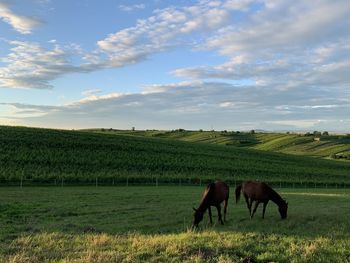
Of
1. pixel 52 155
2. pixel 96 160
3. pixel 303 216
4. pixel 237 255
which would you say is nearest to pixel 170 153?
pixel 96 160

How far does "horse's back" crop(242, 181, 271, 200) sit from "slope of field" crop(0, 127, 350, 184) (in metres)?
33.0

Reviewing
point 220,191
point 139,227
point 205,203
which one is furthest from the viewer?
point 220,191

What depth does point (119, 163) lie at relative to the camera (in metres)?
61.9

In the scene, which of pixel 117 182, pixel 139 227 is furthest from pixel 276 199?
pixel 117 182

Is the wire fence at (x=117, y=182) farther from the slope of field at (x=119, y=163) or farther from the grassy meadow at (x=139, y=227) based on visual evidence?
the slope of field at (x=119, y=163)

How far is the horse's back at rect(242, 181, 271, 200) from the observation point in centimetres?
1930

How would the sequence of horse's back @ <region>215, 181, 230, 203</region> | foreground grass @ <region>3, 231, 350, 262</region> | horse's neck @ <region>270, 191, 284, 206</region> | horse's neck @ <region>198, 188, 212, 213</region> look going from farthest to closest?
horse's neck @ <region>270, 191, 284, 206</region> < horse's back @ <region>215, 181, 230, 203</region> < horse's neck @ <region>198, 188, 212, 213</region> < foreground grass @ <region>3, 231, 350, 262</region>

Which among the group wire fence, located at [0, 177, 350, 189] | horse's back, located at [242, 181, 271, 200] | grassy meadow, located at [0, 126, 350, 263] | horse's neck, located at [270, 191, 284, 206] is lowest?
wire fence, located at [0, 177, 350, 189]

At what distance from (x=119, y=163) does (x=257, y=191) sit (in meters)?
44.2

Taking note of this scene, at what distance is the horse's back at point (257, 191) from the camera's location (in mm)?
19297

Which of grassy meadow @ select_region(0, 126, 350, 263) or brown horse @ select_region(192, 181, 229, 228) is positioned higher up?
brown horse @ select_region(192, 181, 229, 228)

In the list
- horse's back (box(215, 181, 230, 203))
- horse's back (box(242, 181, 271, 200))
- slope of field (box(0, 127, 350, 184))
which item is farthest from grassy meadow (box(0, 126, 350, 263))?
horse's back (box(215, 181, 230, 203))

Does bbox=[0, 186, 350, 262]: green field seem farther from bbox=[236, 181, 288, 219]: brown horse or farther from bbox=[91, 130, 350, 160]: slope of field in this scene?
bbox=[91, 130, 350, 160]: slope of field

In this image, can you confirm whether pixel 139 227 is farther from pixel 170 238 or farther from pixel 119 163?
pixel 119 163
